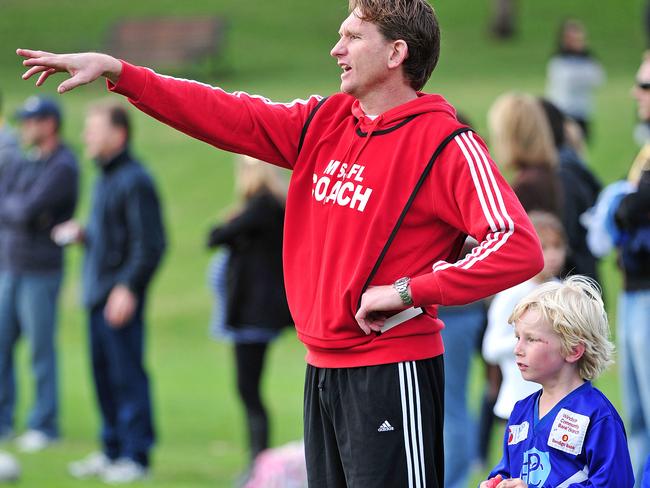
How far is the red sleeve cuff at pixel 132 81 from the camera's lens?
13.2 ft

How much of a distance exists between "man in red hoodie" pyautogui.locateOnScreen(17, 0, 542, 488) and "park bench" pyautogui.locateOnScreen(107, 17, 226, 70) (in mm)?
24729

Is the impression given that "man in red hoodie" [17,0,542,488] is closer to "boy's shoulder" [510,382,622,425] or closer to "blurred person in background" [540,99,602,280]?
"boy's shoulder" [510,382,622,425]

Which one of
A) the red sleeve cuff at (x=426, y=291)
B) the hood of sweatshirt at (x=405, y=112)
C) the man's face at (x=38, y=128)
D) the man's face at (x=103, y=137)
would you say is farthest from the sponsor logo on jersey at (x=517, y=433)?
the man's face at (x=38, y=128)

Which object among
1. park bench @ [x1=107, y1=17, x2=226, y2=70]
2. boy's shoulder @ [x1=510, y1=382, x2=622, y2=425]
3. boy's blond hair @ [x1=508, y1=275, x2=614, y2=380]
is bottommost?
boy's shoulder @ [x1=510, y1=382, x2=622, y2=425]

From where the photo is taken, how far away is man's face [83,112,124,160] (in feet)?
27.2

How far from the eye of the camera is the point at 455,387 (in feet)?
21.9

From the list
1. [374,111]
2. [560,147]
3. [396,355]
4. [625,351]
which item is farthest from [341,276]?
[560,147]

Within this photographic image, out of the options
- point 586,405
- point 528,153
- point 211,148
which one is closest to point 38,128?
point 528,153

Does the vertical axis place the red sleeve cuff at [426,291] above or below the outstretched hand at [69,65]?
below

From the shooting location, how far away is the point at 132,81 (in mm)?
4031

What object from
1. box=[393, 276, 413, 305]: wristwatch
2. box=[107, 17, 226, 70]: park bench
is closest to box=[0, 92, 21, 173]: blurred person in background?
box=[393, 276, 413, 305]: wristwatch

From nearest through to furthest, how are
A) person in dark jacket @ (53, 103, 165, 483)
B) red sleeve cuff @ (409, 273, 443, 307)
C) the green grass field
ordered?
red sleeve cuff @ (409, 273, 443, 307) → person in dark jacket @ (53, 103, 165, 483) → the green grass field

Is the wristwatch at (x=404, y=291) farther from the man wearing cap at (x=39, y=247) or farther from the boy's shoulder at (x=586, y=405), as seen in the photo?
the man wearing cap at (x=39, y=247)

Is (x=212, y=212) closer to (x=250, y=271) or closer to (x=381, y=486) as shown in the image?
(x=250, y=271)
